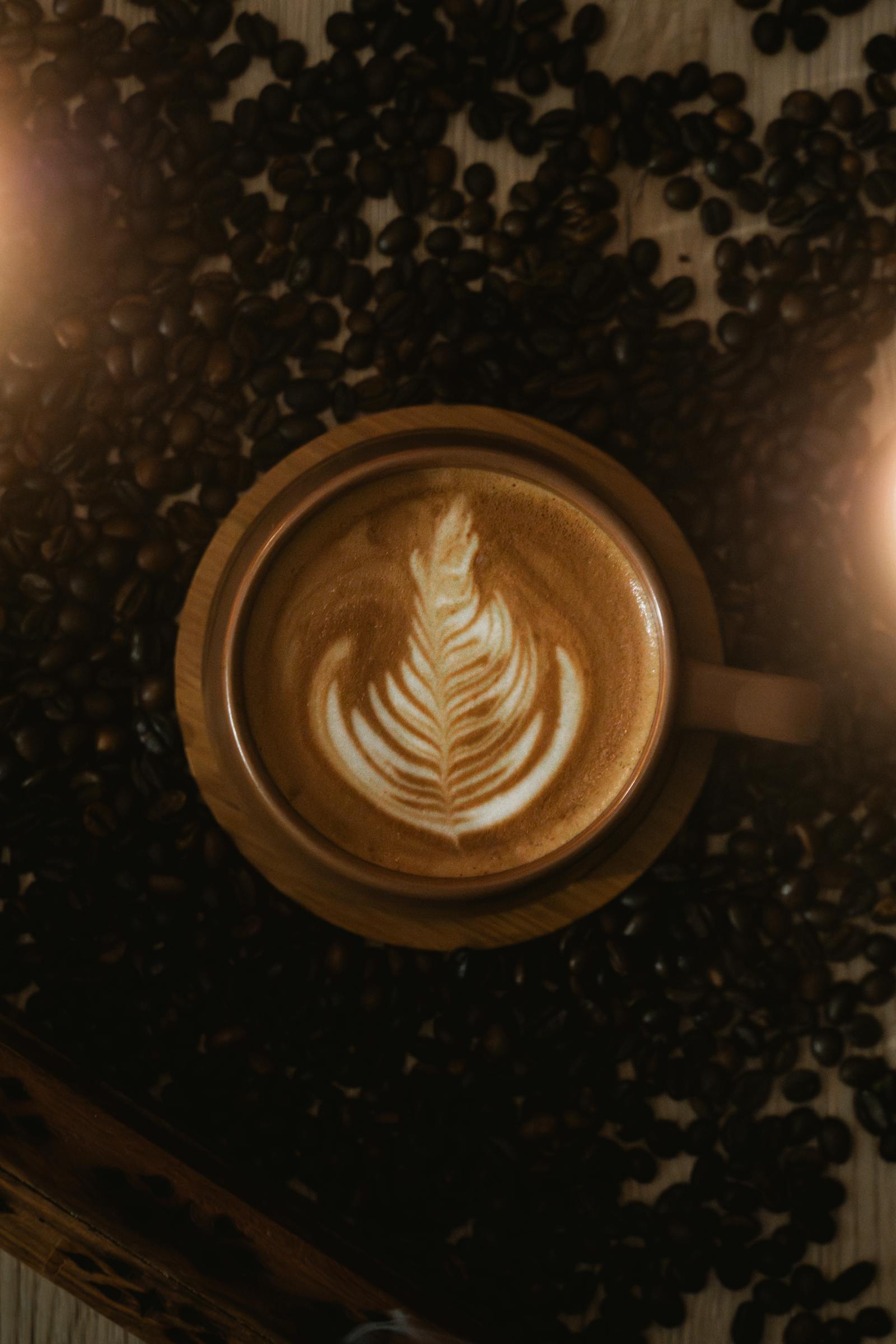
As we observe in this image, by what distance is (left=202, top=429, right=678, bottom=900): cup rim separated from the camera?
0.81m

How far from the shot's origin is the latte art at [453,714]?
84 centimetres

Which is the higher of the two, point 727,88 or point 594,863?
point 727,88

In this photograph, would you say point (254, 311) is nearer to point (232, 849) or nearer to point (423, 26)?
point (423, 26)

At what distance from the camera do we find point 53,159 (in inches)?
38.2

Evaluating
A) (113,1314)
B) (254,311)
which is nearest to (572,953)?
(113,1314)

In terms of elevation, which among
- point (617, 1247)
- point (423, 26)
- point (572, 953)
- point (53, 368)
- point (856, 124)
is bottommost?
point (617, 1247)

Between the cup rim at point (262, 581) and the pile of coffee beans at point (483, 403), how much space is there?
0.10 metres

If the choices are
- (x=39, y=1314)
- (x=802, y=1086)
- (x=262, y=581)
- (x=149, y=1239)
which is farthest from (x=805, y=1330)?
(x=262, y=581)

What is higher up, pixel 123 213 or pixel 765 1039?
pixel 123 213

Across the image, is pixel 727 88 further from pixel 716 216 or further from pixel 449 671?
pixel 449 671

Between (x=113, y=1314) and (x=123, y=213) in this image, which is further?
(x=123, y=213)

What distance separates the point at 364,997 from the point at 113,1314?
0.33 meters

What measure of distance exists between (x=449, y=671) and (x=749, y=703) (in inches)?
9.4

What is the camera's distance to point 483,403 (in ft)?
3.09
